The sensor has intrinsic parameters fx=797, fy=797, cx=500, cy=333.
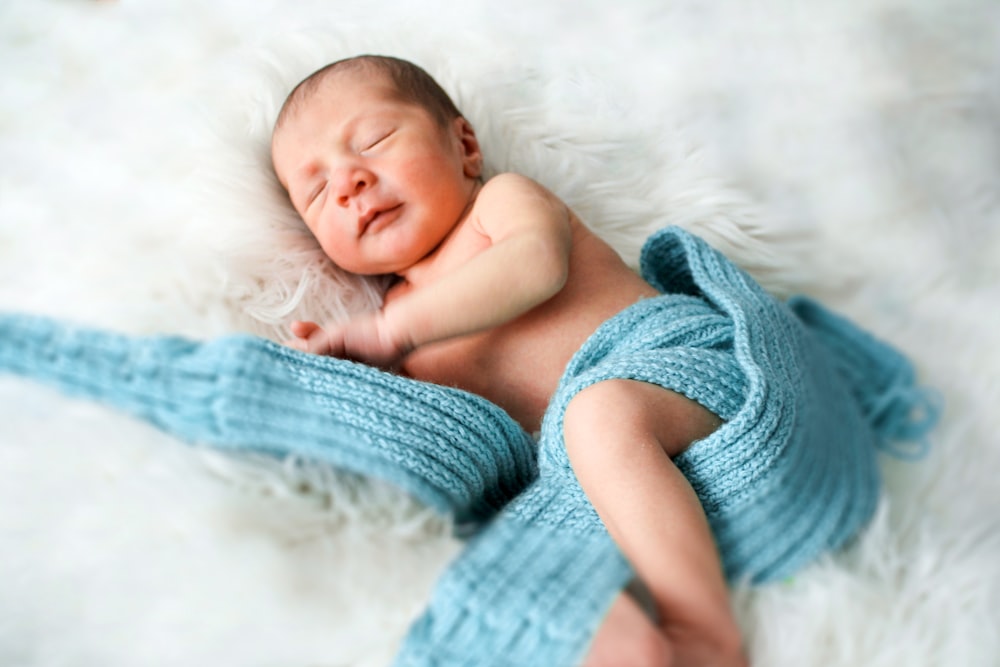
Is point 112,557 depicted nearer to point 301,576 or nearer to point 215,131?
point 301,576

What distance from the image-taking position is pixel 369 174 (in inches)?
31.4

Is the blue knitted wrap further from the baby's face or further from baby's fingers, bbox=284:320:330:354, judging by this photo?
the baby's face

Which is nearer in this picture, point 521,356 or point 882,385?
point 521,356

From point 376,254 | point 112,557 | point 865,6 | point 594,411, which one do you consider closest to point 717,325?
point 594,411

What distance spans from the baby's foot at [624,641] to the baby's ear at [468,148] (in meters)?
0.60

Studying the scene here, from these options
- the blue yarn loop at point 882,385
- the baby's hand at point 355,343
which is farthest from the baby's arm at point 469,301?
the blue yarn loop at point 882,385

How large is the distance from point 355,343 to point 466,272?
120mm

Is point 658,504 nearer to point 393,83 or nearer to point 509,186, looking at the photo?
point 509,186

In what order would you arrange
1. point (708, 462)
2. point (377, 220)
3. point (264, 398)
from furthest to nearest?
point (377, 220)
point (708, 462)
point (264, 398)

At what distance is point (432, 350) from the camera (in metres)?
0.76

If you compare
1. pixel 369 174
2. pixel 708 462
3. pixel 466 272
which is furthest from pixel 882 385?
pixel 369 174

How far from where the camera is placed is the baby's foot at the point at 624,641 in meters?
0.37

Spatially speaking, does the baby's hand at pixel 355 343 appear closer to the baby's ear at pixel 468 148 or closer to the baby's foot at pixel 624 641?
the baby's ear at pixel 468 148

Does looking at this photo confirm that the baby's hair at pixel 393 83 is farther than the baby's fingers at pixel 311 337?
Yes
